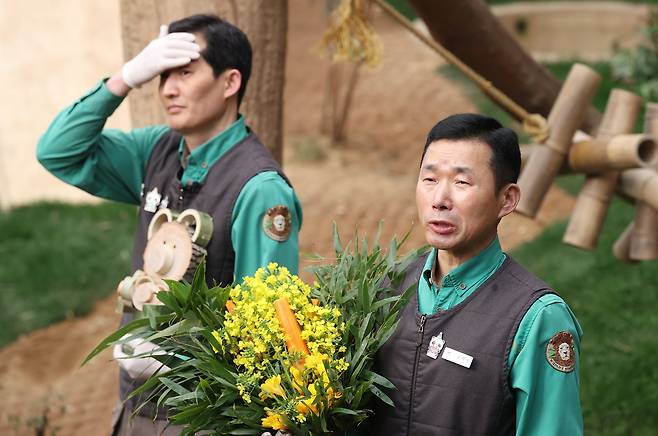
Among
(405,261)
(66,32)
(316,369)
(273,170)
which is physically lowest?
(316,369)

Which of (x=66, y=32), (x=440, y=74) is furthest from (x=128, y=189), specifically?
(x=440, y=74)

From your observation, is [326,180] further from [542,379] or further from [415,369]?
[542,379]

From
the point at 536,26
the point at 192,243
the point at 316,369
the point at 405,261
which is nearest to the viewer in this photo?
the point at 316,369

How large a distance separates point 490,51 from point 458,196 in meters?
2.14

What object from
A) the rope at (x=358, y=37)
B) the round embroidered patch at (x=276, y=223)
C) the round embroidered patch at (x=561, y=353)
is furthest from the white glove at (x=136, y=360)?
the rope at (x=358, y=37)

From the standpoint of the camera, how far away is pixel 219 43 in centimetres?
355

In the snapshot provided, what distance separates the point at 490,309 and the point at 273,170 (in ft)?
3.49

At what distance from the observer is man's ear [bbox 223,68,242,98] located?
355 centimetres

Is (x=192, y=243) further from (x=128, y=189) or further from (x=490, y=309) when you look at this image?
(x=490, y=309)

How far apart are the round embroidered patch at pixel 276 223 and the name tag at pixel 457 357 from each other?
865mm

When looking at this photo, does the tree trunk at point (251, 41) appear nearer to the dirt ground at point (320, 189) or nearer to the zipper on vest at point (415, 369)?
the dirt ground at point (320, 189)

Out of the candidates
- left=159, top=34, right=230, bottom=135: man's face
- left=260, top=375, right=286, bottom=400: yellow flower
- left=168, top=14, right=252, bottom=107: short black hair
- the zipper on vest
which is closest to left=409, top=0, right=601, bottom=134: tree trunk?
left=168, top=14, right=252, bottom=107: short black hair

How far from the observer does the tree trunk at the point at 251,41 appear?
429 cm

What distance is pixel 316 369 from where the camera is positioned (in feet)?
8.41
